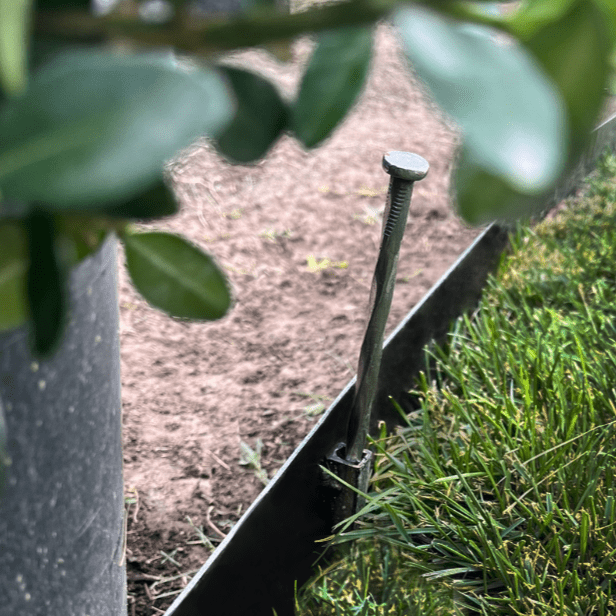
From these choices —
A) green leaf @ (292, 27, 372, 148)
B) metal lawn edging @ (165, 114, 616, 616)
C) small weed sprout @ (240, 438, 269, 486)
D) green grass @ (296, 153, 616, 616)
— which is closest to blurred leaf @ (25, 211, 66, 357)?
green leaf @ (292, 27, 372, 148)

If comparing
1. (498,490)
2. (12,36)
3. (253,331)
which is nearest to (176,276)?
(12,36)

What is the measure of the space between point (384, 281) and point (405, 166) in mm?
275

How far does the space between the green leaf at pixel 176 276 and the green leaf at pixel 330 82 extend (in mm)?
104

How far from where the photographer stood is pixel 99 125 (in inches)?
8.4

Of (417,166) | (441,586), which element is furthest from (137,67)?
(441,586)

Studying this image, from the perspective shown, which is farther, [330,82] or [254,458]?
[254,458]

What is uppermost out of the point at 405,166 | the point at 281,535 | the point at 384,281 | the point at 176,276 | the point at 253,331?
the point at 176,276

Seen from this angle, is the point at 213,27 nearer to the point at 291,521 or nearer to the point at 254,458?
the point at 291,521

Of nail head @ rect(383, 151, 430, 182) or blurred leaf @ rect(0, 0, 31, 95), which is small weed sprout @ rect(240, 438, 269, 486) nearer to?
nail head @ rect(383, 151, 430, 182)

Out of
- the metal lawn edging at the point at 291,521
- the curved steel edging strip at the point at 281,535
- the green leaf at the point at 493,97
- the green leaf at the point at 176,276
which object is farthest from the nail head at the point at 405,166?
the green leaf at the point at 493,97

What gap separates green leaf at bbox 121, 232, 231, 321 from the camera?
1.17 ft

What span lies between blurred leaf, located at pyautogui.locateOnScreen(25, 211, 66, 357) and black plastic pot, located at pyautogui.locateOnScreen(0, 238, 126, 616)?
1.04 feet

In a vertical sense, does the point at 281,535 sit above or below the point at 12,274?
below

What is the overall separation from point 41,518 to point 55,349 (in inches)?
21.6
